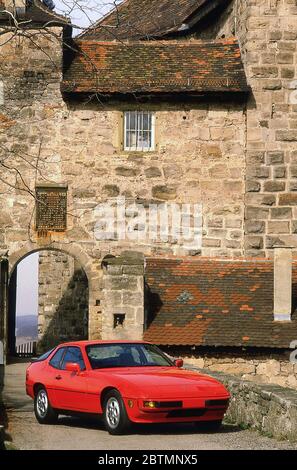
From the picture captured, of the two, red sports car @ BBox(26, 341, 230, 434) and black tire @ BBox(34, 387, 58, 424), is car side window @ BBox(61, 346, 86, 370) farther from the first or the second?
black tire @ BBox(34, 387, 58, 424)

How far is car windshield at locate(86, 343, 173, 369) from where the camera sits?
15383 mm

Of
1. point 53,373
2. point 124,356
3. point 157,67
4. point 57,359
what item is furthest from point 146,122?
point 124,356

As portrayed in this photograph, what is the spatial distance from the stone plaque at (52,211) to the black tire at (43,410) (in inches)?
424

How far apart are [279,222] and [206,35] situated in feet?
23.9

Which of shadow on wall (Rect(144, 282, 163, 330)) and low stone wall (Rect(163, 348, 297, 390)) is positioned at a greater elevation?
shadow on wall (Rect(144, 282, 163, 330))

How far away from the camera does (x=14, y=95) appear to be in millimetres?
26734

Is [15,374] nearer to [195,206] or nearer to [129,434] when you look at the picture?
[195,206]

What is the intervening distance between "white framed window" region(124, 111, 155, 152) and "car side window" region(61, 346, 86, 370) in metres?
11.6

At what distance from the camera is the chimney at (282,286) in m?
24.8

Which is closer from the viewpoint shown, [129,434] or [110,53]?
[129,434]

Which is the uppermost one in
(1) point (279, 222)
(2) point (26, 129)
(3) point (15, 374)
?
(2) point (26, 129)

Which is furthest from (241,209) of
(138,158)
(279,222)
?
(138,158)

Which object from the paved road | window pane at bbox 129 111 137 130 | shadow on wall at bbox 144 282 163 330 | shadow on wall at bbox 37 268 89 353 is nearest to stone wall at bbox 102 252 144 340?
shadow on wall at bbox 144 282 163 330

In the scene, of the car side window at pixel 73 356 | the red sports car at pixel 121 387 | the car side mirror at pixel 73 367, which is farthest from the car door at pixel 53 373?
the car side mirror at pixel 73 367
